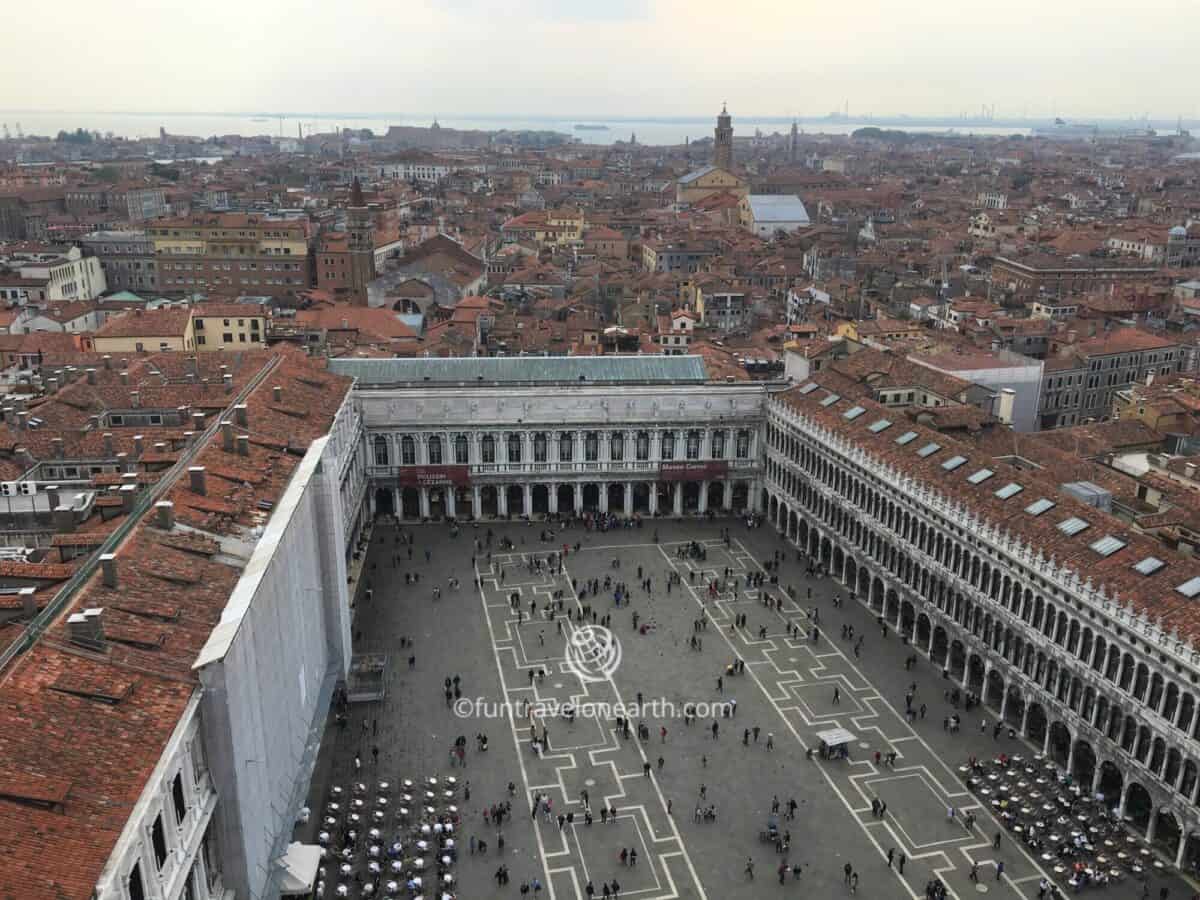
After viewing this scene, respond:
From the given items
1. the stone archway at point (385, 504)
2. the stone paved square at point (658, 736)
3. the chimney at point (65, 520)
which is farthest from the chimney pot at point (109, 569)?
the stone archway at point (385, 504)

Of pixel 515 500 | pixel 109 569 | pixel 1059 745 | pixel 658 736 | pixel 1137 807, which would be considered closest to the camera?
pixel 109 569

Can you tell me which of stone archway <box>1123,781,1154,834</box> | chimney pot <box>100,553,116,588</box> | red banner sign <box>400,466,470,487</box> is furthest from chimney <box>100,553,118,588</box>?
red banner sign <box>400,466,470,487</box>

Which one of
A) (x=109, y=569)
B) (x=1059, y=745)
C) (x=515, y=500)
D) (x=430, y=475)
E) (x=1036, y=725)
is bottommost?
(x=1036, y=725)

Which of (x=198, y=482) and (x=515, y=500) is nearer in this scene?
(x=198, y=482)

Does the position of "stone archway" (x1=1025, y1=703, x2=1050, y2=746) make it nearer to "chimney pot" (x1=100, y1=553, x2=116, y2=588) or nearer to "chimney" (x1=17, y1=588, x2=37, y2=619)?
"chimney pot" (x1=100, y1=553, x2=116, y2=588)

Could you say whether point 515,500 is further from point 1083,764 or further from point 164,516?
point 1083,764

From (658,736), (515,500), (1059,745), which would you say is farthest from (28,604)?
(515,500)

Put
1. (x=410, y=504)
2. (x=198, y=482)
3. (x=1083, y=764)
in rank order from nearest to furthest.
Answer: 1. (x=198, y=482)
2. (x=1083, y=764)
3. (x=410, y=504)
